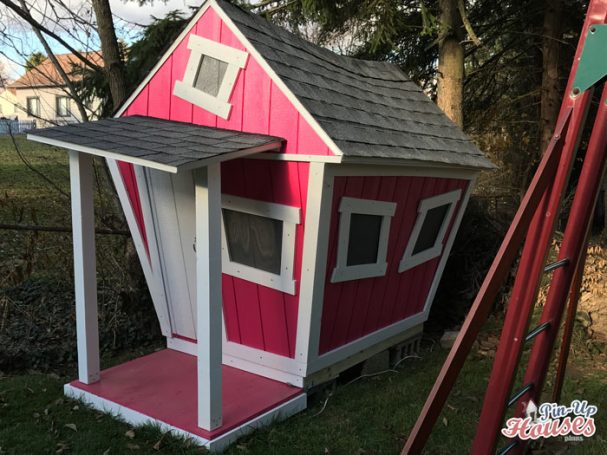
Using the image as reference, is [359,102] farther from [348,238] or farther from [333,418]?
[333,418]

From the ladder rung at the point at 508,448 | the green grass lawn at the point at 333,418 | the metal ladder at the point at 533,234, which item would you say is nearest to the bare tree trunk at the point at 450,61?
the green grass lawn at the point at 333,418

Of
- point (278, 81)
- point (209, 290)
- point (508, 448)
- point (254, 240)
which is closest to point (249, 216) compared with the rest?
point (254, 240)

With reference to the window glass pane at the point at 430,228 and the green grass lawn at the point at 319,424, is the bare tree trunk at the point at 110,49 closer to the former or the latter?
the green grass lawn at the point at 319,424

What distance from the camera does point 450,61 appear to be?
6617mm

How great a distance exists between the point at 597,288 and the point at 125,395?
5182 mm

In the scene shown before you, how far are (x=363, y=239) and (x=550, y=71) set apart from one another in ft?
15.7

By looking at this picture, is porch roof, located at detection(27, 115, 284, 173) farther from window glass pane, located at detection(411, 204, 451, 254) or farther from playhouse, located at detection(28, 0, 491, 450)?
window glass pane, located at detection(411, 204, 451, 254)

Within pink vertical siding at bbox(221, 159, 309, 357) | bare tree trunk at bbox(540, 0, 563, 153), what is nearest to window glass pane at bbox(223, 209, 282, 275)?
pink vertical siding at bbox(221, 159, 309, 357)

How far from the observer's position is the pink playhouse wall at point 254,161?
3.96 metres

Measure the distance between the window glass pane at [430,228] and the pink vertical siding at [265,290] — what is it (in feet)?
5.50

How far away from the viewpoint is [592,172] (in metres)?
2.54

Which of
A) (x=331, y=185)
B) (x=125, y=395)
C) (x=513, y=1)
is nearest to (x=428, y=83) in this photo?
(x=513, y=1)

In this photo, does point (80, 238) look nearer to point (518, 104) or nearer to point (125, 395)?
point (125, 395)

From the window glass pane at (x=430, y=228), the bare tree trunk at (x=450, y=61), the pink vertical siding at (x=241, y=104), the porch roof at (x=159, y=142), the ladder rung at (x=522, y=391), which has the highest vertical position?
the bare tree trunk at (x=450, y=61)
